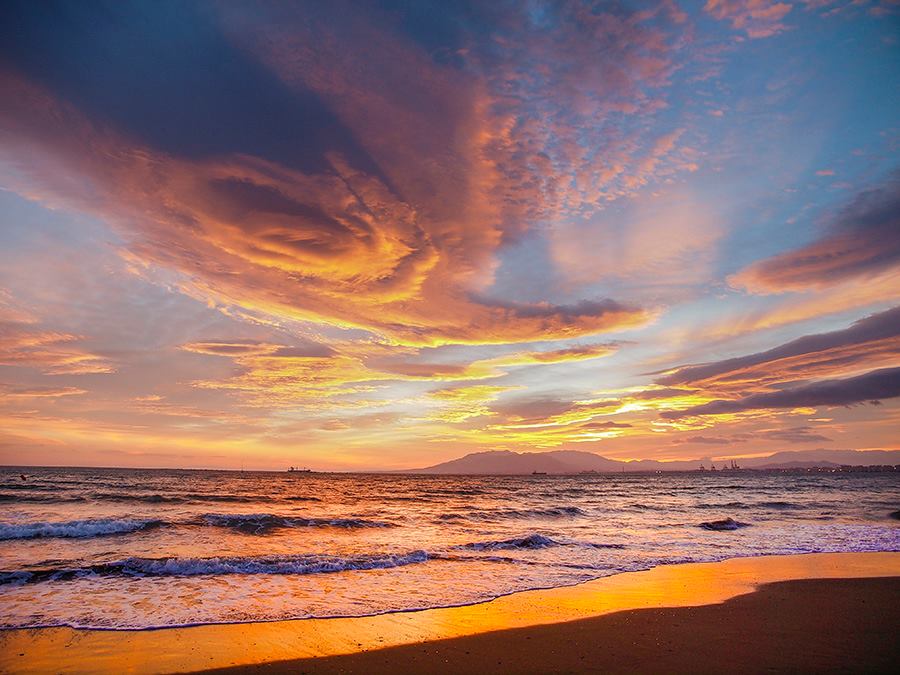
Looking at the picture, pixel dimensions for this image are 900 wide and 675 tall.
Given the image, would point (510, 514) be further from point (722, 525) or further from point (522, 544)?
point (522, 544)

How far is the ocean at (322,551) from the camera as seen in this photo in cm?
1247

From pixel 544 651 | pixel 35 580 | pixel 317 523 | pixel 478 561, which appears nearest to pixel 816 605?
pixel 544 651

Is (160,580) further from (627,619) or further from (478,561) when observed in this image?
(627,619)

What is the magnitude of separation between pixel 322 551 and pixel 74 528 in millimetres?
14785

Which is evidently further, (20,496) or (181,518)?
(20,496)

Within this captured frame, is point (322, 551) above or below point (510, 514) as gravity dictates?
below

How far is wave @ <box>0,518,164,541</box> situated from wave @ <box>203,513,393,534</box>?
3475 millimetres

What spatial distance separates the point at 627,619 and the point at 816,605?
5434 millimetres

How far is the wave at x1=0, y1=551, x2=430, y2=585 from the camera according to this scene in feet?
49.8

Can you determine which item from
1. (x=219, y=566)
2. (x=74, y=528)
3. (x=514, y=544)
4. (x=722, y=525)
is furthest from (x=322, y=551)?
(x=722, y=525)

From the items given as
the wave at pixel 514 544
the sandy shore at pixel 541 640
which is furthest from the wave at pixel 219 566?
the sandy shore at pixel 541 640

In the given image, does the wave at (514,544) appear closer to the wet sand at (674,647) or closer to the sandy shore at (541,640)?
the sandy shore at (541,640)

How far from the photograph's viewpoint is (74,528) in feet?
83.5

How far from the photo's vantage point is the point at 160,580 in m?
15.1
